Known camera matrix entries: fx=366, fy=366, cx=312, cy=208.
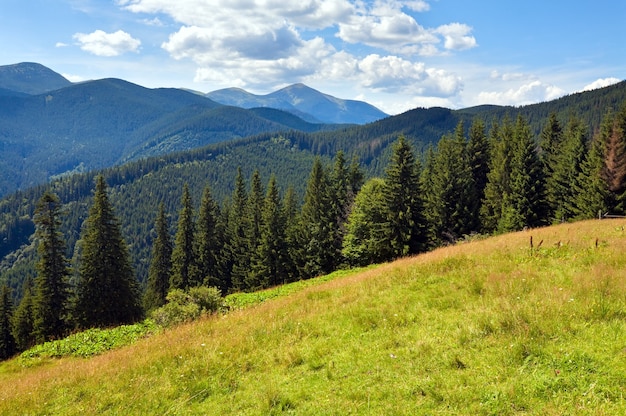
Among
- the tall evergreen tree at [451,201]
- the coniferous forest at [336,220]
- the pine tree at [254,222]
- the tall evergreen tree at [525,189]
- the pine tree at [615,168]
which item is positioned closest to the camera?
the coniferous forest at [336,220]

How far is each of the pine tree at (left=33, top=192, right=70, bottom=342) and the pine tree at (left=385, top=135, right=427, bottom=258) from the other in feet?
114

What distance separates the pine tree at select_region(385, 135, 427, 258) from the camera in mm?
40969

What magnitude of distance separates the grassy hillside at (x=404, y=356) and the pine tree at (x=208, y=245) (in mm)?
45076

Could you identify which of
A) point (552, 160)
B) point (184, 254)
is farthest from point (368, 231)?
point (552, 160)

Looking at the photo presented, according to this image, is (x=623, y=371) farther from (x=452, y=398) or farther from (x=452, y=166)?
(x=452, y=166)

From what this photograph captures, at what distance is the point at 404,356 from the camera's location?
25.7 feet

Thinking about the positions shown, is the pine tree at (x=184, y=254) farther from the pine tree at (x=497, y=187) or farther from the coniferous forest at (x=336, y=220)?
the pine tree at (x=497, y=187)

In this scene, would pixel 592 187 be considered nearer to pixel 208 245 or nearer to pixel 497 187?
pixel 497 187

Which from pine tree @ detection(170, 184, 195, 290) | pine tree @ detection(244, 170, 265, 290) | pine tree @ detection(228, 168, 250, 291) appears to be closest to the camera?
Result: pine tree @ detection(170, 184, 195, 290)

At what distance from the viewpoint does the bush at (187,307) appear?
14794 millimetres

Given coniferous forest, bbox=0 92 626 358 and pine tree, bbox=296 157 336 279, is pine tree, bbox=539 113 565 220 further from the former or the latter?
pine tree, bbox=296 157 336 279

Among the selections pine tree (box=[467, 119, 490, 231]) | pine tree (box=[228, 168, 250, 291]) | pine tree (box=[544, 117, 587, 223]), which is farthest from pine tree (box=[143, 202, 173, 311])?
pine tree (box=[544, 117, 587, 223])

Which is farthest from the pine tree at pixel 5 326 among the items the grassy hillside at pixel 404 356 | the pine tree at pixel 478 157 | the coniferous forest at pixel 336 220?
the pine tree at pixel 478 157

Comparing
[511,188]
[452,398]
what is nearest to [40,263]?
[452,398]
